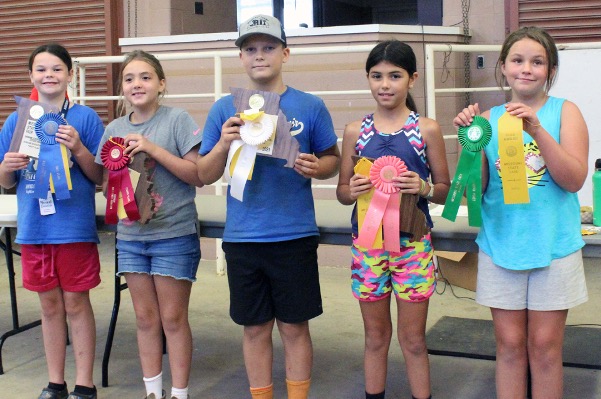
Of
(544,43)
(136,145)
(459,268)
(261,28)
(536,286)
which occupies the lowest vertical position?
(459,268)

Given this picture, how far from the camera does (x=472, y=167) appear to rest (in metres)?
2.23

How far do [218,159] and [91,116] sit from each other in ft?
2.28

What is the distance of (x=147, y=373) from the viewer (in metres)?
2.79

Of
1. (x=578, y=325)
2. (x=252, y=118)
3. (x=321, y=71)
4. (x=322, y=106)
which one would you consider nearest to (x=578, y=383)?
(x=578, y=325)

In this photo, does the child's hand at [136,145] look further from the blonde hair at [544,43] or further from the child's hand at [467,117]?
the blonde hair at [544,43]

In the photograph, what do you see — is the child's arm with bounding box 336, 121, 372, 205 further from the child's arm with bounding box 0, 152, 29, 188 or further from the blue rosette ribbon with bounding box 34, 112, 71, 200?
the child's arm with bounding box 0, 152, 29, 188

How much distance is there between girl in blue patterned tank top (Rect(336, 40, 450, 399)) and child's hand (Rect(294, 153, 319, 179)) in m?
0.13

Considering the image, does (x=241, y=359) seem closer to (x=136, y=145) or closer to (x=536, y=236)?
(x=136, y=145)

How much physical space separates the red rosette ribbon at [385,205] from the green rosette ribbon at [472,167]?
0.17 meters

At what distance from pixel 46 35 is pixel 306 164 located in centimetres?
501

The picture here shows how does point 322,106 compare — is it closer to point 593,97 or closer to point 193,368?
point 193,368

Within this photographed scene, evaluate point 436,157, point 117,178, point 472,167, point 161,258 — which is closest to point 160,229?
point 161,258

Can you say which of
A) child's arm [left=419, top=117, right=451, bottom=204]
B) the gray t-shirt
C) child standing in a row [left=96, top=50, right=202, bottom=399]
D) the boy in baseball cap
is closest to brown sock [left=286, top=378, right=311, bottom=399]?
the boy in baseball cap

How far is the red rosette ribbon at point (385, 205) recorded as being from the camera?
2.34 m
